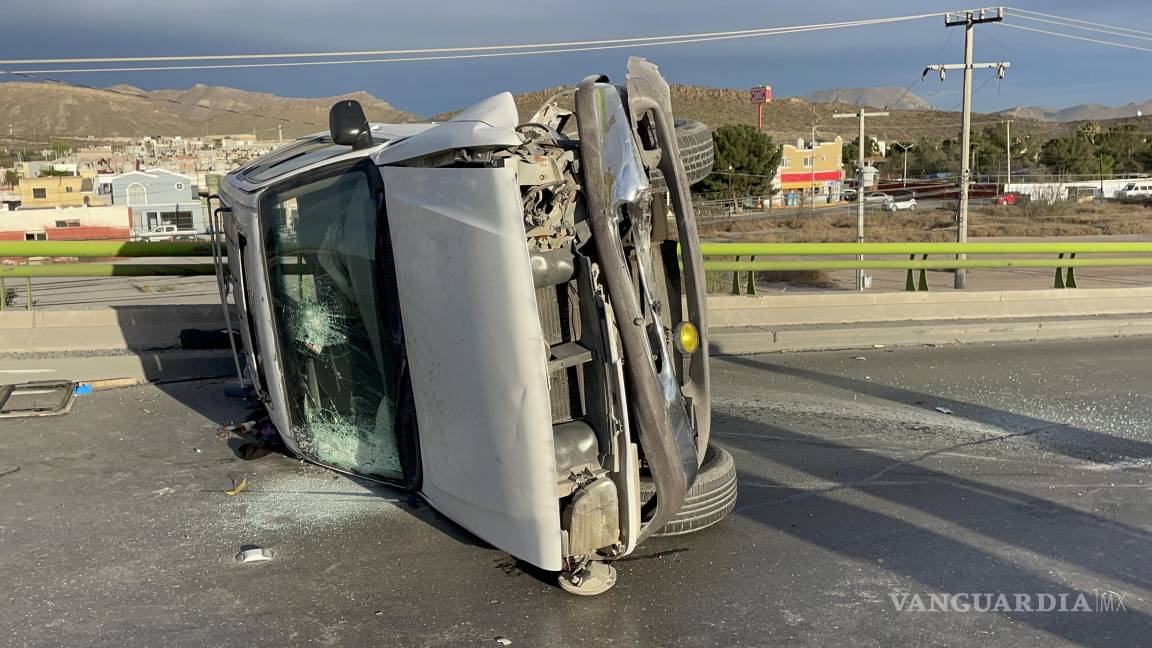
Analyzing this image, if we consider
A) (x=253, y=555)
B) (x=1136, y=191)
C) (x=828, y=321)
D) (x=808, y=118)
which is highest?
(x=808, y=118)

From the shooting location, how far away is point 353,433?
199 inches

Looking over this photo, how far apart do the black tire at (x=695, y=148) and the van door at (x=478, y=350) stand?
189 cm

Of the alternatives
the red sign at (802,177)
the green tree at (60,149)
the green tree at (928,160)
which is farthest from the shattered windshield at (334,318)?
the green tree at (60,149)

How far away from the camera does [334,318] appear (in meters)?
4.98

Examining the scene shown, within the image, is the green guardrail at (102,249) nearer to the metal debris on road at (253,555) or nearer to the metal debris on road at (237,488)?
the metal debris on road at (237,488)

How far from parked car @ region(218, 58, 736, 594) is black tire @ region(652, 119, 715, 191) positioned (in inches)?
39.4

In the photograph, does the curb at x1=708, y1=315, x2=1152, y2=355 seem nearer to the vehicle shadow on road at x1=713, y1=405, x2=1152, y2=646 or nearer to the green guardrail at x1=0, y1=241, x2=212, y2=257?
the vehicle shadow on road at x1=713, y1=405, x2=1152, y2=646

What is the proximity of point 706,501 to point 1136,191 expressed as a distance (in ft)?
273

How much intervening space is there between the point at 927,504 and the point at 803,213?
72400 millimetres

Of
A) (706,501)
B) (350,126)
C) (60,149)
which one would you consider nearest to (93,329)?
(350,126)

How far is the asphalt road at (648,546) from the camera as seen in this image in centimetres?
391

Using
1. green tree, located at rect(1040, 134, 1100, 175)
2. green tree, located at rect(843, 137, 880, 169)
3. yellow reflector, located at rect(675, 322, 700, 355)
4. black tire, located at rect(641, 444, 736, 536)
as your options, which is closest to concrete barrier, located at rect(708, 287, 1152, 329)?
black tire, located at rect(641, 444, 736, 536)

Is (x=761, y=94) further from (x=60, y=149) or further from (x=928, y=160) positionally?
(x=60, y=149)

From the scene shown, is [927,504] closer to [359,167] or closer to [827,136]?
[359,167]
